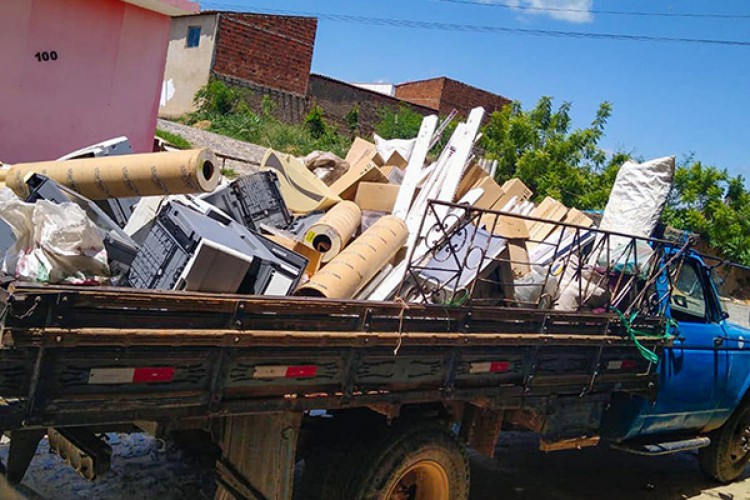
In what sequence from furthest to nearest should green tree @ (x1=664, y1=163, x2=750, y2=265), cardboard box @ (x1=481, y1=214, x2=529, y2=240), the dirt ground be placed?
green tree @ (x1=664, y1=163, x2=750, y2=265)
cardboard box @ (x1=481, y1=214, x2=529, y2=240)
the dirt ground

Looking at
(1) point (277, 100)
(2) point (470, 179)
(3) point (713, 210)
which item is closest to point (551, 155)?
(3) point (713, 210)

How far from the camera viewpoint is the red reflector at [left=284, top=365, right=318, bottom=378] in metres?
3.11

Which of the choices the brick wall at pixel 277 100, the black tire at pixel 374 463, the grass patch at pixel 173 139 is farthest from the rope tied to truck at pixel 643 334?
the brick wall at pixel 277 100

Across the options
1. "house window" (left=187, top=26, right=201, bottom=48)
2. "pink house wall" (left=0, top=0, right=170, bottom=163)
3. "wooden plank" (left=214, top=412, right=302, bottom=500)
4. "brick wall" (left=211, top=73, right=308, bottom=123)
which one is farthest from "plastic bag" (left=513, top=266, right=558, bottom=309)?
"house window" (left=187, top=26, right=201, bottom=48)

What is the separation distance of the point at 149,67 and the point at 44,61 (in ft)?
4.31

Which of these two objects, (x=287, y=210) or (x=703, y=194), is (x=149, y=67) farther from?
(x=703, y=194)

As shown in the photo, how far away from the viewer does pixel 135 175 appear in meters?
3.83

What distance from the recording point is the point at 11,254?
2.99 meters

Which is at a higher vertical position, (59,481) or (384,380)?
(384,380)

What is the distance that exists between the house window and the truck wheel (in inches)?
728

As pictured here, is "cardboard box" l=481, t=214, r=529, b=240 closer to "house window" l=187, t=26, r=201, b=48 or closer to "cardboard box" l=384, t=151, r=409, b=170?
"cardboard box" l=384, t=151, r=409, b=170

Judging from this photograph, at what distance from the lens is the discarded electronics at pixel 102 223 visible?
3422mm

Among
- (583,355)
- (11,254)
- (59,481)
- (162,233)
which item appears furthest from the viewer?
(583,355)

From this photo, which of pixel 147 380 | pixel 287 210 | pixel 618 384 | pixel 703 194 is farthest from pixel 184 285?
pixel 703 194
